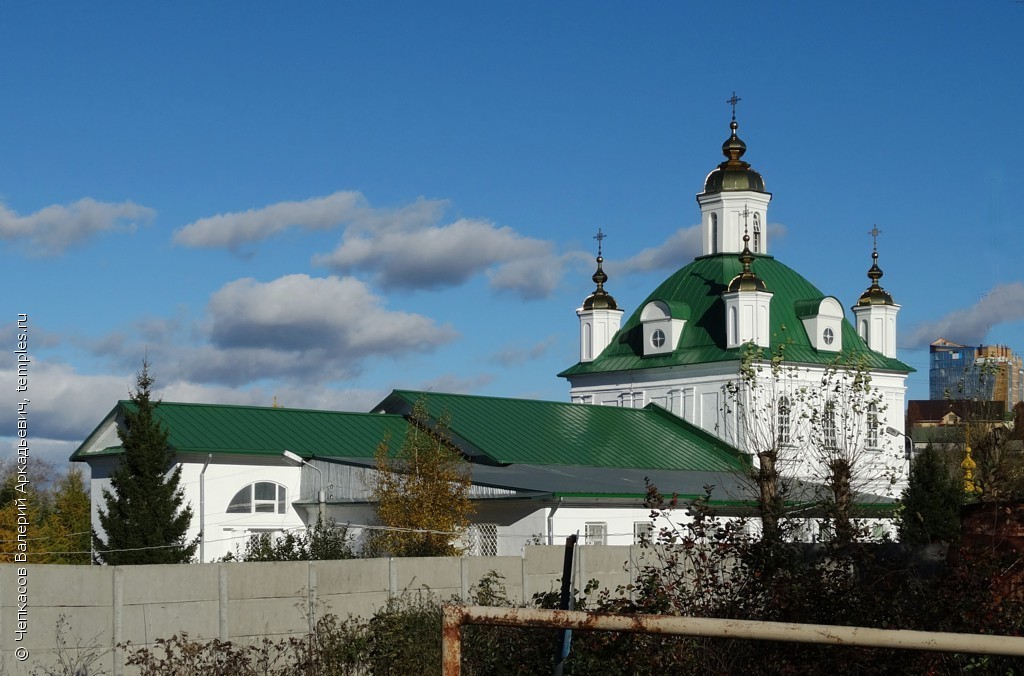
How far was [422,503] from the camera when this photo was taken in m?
30.0

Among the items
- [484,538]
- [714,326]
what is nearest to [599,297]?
[714,326]

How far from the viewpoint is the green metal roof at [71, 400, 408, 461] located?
34.9 m

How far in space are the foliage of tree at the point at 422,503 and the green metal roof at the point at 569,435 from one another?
22.4 ft

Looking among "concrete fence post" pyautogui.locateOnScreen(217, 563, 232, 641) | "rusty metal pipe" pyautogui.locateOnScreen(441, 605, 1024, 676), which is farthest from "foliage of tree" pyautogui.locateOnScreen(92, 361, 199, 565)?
"rusty metal pipe" pyautogui.locateOnScreen(441, 605, 1024, 676)

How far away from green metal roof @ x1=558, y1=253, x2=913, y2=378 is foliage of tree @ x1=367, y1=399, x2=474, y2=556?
1818 cm

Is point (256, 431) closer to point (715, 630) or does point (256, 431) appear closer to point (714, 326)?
point (714, 326)

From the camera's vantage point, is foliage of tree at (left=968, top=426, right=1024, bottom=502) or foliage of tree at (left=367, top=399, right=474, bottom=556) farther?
foliage of tree at (left=367, top=399, right=474, bottom=556)

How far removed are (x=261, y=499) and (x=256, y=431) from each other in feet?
6.47

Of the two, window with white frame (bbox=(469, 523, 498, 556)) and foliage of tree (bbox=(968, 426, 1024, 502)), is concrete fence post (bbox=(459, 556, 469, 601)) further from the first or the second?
window with white frame (bbox=(469, 523, 498, 556))

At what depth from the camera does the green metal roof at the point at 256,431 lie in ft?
114

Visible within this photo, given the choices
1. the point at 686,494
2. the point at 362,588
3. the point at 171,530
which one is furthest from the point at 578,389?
the point at 362,588

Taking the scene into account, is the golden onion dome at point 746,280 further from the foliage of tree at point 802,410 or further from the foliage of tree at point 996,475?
the foliage of tree at point 996,475

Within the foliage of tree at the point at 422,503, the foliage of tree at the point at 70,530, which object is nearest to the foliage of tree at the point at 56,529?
the foliage of tree at the point at 70,530

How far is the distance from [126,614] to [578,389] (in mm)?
39448
